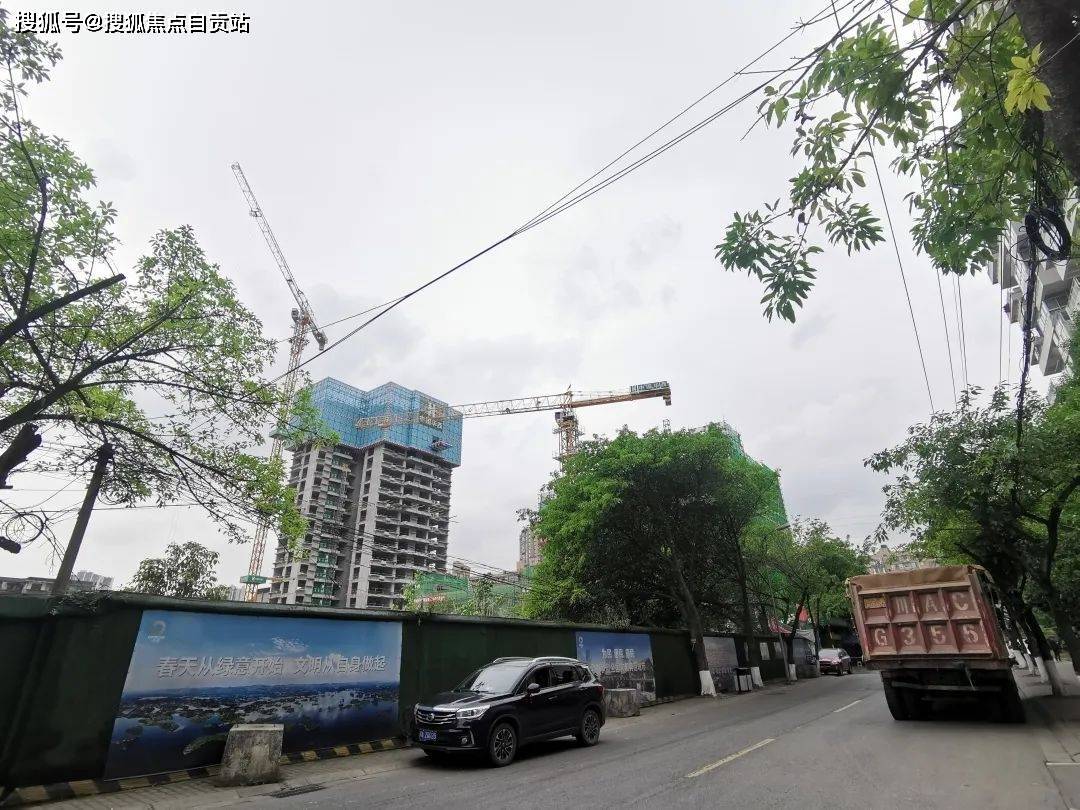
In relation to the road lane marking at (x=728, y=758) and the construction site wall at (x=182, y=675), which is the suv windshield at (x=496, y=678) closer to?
the construction site wall at (x=182, y=675)

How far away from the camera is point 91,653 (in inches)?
293

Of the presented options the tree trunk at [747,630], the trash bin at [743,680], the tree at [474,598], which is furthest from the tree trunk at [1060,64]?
the tree at [474,598]

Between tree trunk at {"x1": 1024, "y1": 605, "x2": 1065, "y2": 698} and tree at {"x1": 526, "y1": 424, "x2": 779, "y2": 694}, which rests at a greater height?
tree at {"x1": 526, "y1": 424, "x2": 779, "y2": 694}

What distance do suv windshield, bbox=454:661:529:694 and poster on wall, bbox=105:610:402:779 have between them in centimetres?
204

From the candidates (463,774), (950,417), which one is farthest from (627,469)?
(463,774)

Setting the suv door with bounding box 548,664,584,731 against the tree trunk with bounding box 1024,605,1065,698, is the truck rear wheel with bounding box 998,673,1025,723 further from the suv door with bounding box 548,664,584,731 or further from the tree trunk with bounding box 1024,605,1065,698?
the suv door with bounding box 548,664,584,731

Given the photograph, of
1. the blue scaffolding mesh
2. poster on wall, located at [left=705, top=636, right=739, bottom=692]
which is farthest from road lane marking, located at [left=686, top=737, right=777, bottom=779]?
the blue scaffolding mesh

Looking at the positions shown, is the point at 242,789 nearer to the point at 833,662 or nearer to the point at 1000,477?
the point at 1000,477

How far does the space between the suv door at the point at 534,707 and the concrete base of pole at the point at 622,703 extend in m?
6.42

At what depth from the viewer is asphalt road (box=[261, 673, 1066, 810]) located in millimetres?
6109

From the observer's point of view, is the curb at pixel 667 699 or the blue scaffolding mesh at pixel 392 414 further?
the blue scaffolding mesh at pixel 392 414

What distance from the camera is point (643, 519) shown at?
23203 millimetres

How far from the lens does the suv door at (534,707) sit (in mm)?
9102

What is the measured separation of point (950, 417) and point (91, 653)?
17715 mm
